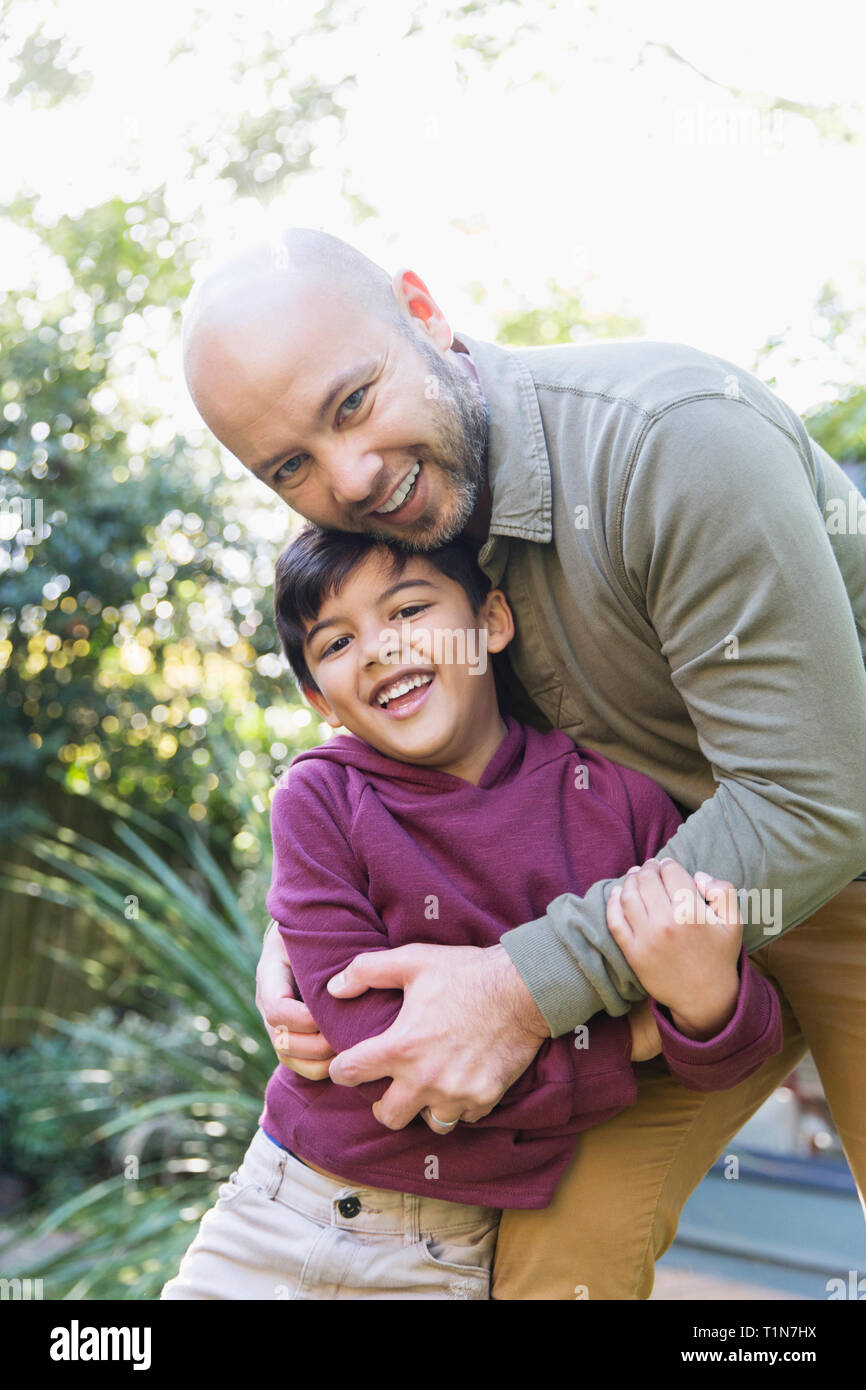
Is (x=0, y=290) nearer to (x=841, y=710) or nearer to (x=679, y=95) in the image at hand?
(x=679, y=95)

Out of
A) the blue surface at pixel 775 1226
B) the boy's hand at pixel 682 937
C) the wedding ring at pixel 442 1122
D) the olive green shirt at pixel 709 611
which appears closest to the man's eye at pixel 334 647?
the olive green shirt at pixel 709 611

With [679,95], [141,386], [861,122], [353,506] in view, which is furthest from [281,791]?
[679,95]

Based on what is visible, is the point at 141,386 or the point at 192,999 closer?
the point at 192,999

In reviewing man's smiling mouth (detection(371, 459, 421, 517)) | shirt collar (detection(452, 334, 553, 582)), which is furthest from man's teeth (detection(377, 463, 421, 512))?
shirt collar (detection(452, 334, 553, 582))

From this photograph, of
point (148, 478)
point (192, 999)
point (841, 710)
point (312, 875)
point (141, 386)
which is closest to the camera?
point (841, 710)

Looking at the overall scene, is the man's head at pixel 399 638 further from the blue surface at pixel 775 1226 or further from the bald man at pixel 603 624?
the blue surface at pixel 775 1226

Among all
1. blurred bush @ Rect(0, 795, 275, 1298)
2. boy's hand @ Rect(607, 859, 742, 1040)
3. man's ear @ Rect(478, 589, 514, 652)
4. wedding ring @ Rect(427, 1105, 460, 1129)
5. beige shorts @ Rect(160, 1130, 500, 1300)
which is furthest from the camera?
blurred bush @ Rect(0, 795, 275, 1298)

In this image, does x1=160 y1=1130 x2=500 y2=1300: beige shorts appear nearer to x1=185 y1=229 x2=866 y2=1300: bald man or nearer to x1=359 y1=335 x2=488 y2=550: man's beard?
x1=185 y1=229 x2=866 y2=1300: bald man

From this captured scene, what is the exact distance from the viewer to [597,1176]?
1.88 meters

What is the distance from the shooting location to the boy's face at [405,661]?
1.93 meters

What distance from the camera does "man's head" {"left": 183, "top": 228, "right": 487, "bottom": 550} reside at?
1.90 metres

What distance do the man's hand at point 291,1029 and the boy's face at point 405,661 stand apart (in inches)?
16.3

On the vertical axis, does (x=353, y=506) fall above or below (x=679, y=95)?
below

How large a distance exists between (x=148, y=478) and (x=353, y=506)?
17.1ft
